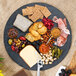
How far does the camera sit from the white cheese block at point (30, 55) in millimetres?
1331

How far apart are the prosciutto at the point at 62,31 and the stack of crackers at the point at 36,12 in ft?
0.36

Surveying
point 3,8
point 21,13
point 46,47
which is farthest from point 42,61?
point 3,8

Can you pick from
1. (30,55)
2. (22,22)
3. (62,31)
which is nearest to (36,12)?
(22,22)

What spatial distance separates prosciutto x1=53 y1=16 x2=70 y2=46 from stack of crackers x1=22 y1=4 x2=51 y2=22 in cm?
11

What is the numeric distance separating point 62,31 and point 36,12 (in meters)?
0.31

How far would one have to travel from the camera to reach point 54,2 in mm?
1387

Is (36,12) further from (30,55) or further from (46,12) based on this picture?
(30,55)

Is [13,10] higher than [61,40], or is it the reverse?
[13,10]

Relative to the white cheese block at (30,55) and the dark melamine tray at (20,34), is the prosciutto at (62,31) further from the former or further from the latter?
the white cheese block at (30,55)

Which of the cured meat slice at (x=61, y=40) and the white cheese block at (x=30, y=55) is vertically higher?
the cured meat slice at (x=61, y=40)

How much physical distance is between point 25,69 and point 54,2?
722mm

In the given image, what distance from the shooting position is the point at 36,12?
1330mm

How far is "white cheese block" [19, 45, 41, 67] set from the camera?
52.4 inches

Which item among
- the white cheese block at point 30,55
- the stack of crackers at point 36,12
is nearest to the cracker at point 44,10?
the stack of crackers at point 36,12
